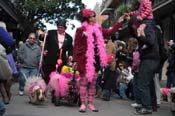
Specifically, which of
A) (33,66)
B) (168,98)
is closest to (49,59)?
(33,66)

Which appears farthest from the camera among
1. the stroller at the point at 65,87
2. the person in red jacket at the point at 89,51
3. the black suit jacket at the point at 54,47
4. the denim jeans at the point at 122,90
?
the denim jeans at the point at 122,90

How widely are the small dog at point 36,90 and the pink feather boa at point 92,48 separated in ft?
4.50

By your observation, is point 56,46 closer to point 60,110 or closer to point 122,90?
point 60,110

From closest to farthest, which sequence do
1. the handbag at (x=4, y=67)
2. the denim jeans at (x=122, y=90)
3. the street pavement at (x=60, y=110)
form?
the handbag at (x=4, y=67)
the street pavement at (x=60, y=110)
the denim jeans at (x=122, y=90)

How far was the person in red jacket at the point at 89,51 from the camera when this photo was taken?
1095 cm

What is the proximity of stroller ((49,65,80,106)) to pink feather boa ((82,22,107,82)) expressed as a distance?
2.50 feet

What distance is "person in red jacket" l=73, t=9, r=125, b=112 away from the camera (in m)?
11.0

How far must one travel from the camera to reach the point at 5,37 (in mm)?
8719

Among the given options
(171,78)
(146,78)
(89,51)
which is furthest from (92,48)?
(171,78)

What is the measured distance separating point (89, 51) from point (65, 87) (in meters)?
1.07

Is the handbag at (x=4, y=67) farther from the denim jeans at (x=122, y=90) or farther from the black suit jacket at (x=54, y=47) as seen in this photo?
the denim jeans at (x=122, y=90)

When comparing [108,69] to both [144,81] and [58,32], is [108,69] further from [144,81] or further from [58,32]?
[144,81]

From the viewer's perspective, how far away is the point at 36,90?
11.7 m

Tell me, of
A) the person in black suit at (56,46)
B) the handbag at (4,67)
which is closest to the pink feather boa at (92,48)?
the person in black suit at (56,46)
